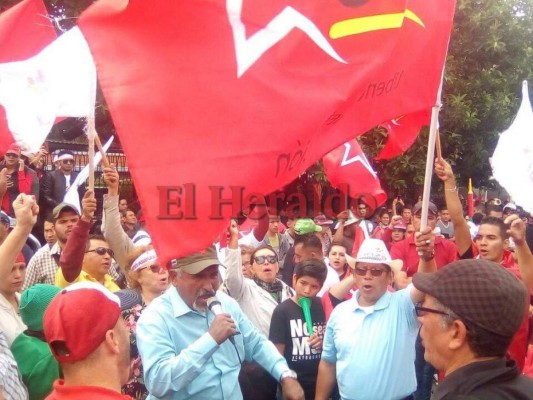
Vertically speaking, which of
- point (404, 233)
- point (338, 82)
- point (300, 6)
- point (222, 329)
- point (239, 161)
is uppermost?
point (300, 6)

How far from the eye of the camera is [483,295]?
7.22ft

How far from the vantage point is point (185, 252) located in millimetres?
2791

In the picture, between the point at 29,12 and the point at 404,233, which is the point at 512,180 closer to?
the point at 29,12

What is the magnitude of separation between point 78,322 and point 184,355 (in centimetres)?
93

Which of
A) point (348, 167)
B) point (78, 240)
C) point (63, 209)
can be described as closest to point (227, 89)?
point (78, 240)

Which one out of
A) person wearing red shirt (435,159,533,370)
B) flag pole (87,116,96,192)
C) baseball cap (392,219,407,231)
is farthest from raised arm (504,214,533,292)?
baseball cap (392,219,407,231)

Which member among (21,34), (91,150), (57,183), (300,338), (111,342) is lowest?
(300,338)

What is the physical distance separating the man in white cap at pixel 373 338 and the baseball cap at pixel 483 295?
167 cm

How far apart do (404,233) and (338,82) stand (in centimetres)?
651

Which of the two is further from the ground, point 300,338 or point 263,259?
point 263,259

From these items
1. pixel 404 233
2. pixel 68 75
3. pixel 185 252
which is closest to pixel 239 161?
pixel 185 252

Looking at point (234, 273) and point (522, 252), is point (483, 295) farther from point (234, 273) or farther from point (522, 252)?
point (234, 273)

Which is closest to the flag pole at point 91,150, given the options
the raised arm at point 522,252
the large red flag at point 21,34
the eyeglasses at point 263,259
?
the large red flag at point 21,34

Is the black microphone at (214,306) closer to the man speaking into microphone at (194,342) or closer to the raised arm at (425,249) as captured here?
the man speaking into microphone at (194,342)
